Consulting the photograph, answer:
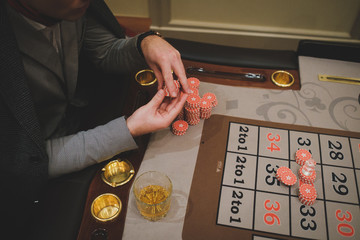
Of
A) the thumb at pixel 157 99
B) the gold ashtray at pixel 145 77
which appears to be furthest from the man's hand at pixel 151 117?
the gold ashtray at pixel 145 77

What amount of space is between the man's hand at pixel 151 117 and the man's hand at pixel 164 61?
48 millimetres

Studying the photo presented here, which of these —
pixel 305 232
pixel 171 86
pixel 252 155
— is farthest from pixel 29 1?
pixel 305 232

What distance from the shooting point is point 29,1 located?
89cm

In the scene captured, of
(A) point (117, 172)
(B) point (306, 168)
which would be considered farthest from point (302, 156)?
(A) point (117, 172)

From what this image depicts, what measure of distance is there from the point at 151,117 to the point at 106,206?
1.09 feet

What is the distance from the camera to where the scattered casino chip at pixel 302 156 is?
1.04 m

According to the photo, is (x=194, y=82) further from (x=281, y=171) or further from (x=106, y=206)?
(x=106, y=206)

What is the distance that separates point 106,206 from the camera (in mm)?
992

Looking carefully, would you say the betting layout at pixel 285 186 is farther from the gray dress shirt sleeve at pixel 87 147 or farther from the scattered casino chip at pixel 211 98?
the gray dress shirt sleeve at pixel 87 147

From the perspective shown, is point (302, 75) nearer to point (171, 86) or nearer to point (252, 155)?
point (252, 155)

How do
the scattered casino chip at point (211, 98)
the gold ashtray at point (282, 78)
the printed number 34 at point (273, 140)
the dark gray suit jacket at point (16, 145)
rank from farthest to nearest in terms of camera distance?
the gold ashtray at point (282, 78) → the scattered casino chip at point (211, 98) → the printed number 34 at point (273, 140) → the dark gray suit jacket at point (16, 145)

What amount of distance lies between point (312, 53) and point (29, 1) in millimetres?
1224

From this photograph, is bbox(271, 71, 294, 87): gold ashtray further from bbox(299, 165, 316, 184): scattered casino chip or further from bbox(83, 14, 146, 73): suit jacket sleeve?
bbox(83, 14, 146, 73): suit jacket sleeve

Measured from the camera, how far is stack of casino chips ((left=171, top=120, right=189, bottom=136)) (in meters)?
1.14
